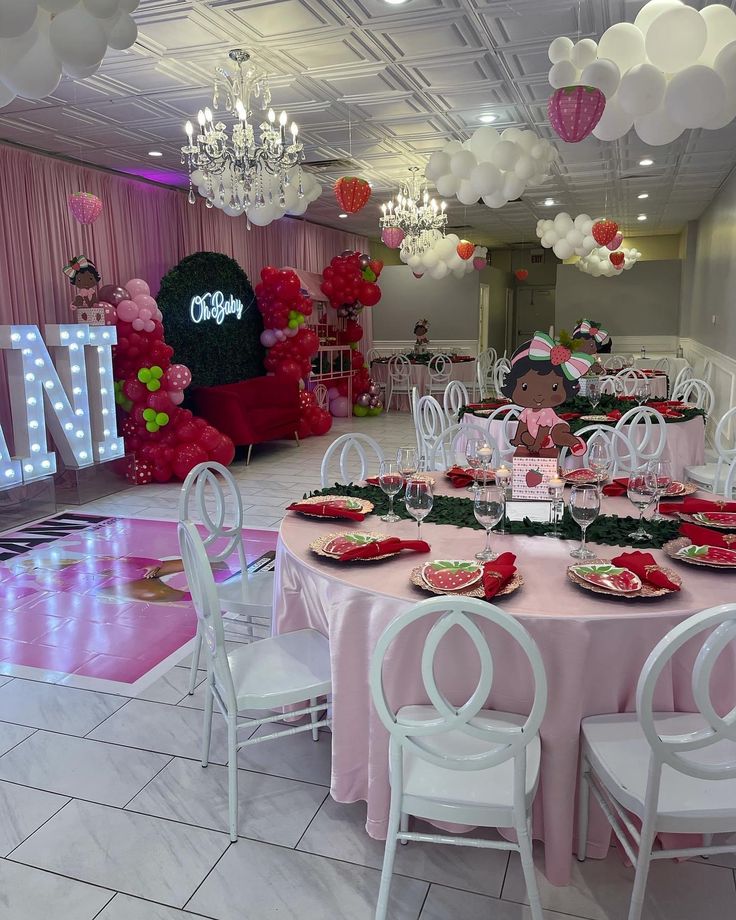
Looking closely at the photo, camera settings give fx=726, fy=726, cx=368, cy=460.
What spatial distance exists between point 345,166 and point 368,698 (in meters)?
6.25

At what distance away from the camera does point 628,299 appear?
13094mm

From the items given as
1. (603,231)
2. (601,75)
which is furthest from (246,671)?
(603,231)

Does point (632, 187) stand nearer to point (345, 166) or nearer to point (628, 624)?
point (345, 166)

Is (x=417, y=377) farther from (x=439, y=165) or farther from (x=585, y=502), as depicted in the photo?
(x=585, y=502)

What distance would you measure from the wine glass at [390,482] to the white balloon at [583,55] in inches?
81.3

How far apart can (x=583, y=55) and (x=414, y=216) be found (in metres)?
4.40

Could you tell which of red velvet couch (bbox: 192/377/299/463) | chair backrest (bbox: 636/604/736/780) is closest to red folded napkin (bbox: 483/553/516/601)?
chair backrest (bbox: 636/604/736/780)

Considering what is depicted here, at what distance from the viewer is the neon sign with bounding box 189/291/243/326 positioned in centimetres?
766

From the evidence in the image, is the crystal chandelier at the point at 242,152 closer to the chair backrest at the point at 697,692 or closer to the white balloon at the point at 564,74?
the white balloon at the point at 564,74

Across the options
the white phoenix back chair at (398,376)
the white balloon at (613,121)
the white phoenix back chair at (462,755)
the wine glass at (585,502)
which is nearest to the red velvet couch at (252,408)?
the white phoenix back chair at (398,376)

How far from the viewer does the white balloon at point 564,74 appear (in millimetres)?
3201

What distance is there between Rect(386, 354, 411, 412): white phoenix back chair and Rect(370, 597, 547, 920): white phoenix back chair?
1013 cm

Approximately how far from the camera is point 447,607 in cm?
147

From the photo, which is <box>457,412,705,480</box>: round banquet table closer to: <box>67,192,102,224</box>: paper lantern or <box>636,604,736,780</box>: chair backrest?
<box>67,192,102,224</box>: paper lantern
